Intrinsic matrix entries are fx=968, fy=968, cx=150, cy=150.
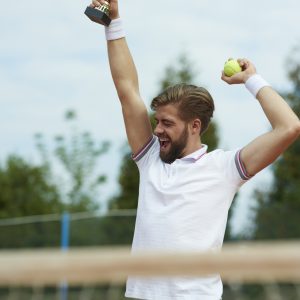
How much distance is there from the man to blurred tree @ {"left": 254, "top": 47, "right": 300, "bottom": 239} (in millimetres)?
7597

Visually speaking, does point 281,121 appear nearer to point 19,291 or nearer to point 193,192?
point 193,192

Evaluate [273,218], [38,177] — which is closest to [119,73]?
[273,218]

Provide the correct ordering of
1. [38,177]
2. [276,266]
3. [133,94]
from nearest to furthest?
[276,266]
[133,94]
[38,177]

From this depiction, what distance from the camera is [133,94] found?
14.3 ft

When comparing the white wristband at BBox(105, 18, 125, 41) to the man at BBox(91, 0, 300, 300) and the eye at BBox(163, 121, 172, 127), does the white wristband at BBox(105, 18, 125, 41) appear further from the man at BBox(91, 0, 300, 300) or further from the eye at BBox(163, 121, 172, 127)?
the eye at BBox(163, 121, 172, 127)

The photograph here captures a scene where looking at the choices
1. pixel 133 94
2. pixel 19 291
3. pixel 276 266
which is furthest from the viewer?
pixel 19 291

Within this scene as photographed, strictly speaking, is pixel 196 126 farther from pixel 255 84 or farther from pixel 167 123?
pixel 255 84

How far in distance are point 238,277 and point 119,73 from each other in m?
2.21

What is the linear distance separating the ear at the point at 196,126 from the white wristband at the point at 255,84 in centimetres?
27

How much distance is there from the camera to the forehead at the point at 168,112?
419 cm

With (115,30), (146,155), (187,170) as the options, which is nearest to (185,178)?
(187,170)

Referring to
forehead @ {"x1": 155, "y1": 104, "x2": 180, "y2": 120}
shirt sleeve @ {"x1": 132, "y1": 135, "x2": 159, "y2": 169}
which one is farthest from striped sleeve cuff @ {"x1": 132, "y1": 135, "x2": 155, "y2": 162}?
forehead @ {"x1": 155, "y1": 104, "x2": 180, "y2": 120}

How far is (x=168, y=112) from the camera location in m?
4.20

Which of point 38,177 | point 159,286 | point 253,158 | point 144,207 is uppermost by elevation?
point 253,158
